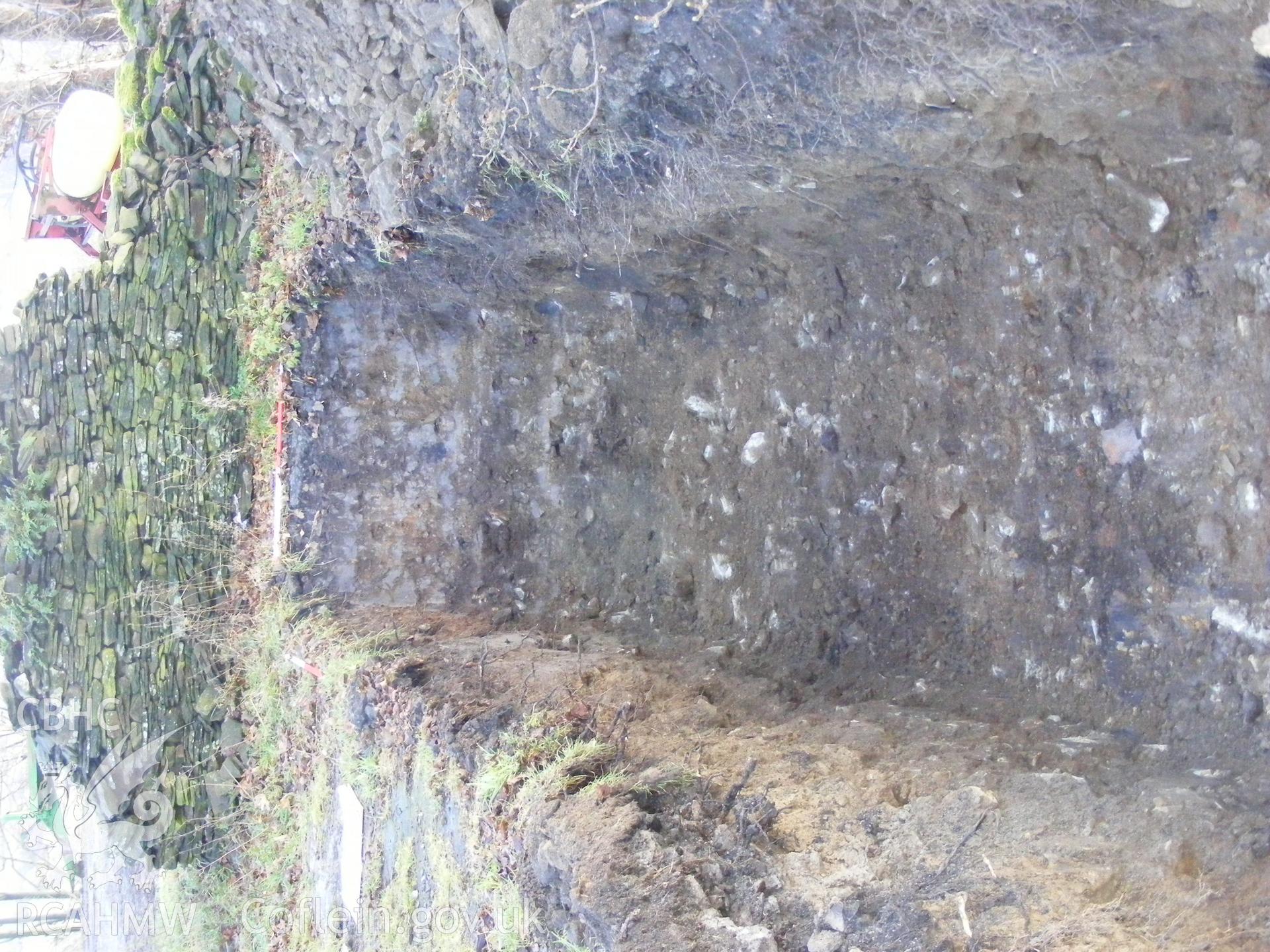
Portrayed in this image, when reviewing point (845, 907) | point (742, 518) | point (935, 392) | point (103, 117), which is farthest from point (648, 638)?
point (103, 117)

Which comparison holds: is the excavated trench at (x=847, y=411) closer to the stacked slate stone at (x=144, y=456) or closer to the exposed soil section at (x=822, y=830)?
the exposed soil section at (x=822, y=830)

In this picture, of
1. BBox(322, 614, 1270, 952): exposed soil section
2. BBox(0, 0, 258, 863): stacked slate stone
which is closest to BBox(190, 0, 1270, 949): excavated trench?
BBox(322, 614, 1270, 952): exposed soil section

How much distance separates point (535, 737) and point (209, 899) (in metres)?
2.88

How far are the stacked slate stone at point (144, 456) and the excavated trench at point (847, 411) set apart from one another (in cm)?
54

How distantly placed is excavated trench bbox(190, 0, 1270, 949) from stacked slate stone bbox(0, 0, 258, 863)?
54cm

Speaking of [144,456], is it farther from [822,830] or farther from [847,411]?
[822,830]

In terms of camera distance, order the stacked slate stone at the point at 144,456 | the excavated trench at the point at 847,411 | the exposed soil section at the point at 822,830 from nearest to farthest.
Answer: the exposed soil section at the point at 822,830 < the excavated trench at the point at 847,411 < the stacked slate stone at the point at 144,456

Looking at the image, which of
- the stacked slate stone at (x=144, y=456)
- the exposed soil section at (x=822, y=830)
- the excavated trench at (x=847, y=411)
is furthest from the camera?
the stacked slate stone at (x=144, y=456)

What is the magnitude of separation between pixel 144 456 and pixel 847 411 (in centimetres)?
325

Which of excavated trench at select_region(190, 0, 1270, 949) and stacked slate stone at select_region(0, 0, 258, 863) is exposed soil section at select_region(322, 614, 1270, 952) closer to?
excavated trench at select_region(190, 0, 1270, 949)

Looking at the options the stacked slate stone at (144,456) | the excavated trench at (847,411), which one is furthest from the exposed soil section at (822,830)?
the stacked slate stone at (144,456)

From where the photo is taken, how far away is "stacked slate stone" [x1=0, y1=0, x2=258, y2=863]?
4.45m

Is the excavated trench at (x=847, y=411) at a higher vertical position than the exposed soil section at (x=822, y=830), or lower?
higher

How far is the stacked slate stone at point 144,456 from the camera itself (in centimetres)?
445
